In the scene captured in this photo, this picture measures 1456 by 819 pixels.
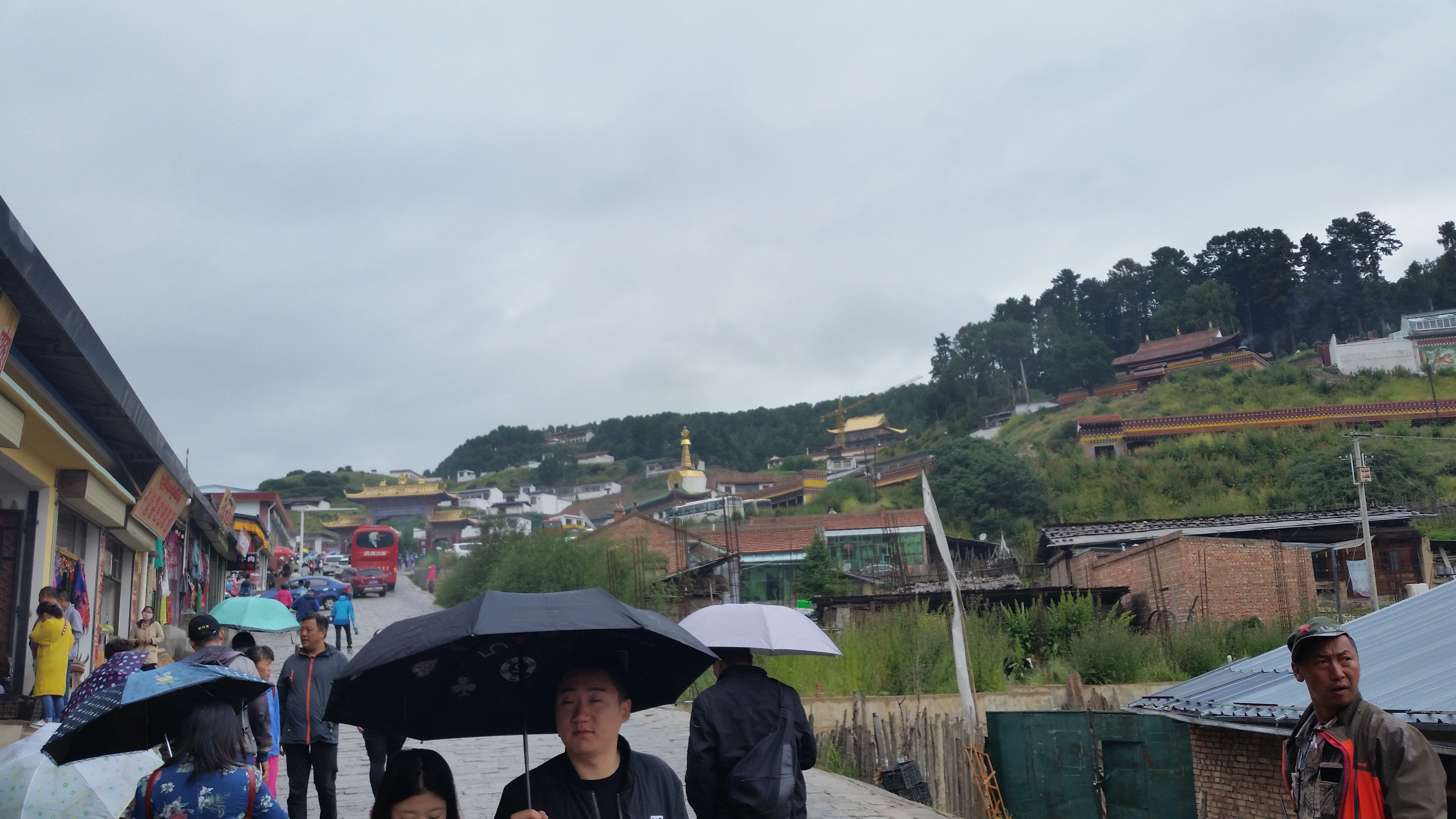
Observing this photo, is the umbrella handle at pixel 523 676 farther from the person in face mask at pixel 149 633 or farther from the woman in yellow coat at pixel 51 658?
the person in face mask at pixel 149 633

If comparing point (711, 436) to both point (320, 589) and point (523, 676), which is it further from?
point (523, 676)

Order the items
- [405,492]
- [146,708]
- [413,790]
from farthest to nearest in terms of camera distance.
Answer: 1. [405,492]
2. [146,708]
3. [413,790]

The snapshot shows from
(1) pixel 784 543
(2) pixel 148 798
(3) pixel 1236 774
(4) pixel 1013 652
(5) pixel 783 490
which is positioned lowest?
(4) pixel 1013 652

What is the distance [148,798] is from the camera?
11.3ft

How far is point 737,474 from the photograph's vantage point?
283ft

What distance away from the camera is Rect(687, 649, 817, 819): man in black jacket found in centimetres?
493

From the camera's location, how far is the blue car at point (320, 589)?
23203 mm

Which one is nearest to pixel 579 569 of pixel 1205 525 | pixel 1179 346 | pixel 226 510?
pixel 226 510

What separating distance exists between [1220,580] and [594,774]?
79.0 ft

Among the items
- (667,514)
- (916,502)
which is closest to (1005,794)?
(916,502)

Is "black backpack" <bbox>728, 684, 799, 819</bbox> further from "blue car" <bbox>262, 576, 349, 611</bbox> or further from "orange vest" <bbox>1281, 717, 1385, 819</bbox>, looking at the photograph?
"blue car" <bbox>262, 576, 349, 611</bbox>

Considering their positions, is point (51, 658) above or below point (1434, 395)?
below

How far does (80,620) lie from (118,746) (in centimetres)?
954

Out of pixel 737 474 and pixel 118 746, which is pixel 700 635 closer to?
pixel 118 746
